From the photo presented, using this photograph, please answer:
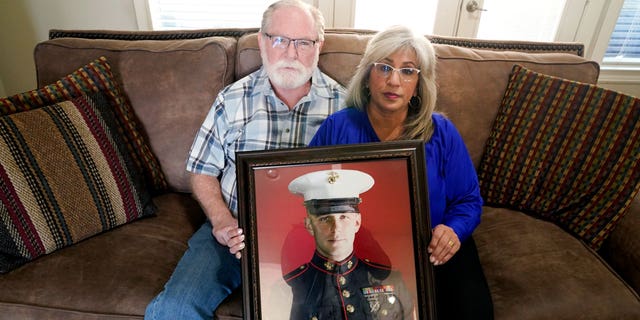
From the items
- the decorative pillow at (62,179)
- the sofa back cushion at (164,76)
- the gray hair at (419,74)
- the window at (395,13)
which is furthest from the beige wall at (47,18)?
the gray hair at (419,74)

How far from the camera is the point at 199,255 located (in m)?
1.09

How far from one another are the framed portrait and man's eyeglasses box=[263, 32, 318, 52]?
475 millimetres

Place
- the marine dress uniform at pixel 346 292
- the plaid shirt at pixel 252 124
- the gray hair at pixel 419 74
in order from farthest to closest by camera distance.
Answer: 1. the plaid shirt at pixel 252 124
2. the gray hair at pixel 419 74
3. the marine dress uniform at pixel 346 292

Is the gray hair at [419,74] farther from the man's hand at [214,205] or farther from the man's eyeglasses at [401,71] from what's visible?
the man's hand at [214,205]

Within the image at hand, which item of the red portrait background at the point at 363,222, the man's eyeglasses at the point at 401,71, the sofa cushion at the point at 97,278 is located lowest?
the sofa cushion at the point at 97,278

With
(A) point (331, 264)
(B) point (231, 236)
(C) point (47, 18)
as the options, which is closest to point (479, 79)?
(A) point (331, 264)

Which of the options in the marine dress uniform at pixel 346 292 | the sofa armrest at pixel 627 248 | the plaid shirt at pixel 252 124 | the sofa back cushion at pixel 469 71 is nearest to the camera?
the marine dress uniform at pixel 346 292

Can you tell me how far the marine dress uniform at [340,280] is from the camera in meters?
0.78

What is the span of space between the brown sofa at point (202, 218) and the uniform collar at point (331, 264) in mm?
357

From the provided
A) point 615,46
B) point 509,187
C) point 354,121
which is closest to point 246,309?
point 354,121

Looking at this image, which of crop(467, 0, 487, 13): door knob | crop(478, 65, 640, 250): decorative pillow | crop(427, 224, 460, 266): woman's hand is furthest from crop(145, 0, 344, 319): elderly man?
crop(467, 0, 487, 13): door knob

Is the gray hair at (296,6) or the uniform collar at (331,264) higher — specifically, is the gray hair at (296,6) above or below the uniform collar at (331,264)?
above

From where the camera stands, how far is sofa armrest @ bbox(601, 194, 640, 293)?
3.47 ft

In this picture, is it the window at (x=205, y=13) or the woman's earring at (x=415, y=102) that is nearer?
the woman's earring at (x=415, y=102)
